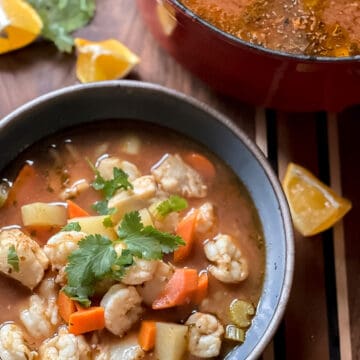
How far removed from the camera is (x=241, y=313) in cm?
173

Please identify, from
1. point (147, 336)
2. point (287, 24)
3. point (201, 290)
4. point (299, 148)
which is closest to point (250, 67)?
point (287, 24)

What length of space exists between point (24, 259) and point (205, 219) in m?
0.36

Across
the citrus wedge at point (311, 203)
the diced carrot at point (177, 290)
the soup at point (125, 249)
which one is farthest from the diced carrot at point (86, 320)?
the citrus wedge at point (311, 203)

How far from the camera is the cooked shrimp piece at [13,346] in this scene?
1626 mm

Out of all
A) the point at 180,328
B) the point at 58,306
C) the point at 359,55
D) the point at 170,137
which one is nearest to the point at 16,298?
the point at 58,306

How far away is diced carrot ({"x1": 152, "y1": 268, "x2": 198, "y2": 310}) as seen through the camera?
1.69 metres

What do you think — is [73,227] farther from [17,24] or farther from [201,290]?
[17,24]

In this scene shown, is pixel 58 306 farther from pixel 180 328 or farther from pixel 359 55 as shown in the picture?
pixel 359 55

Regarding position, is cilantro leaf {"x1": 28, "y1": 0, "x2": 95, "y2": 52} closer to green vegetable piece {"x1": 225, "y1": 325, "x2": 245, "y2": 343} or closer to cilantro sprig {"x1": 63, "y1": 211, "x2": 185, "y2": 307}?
cilantro sprig {"x1": 63, "y1": 211, "x2": 185, "y2": 307}

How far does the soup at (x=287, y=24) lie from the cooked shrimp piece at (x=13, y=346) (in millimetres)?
683

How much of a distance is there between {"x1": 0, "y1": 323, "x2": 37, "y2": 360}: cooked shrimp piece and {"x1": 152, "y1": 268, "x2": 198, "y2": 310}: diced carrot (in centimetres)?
25

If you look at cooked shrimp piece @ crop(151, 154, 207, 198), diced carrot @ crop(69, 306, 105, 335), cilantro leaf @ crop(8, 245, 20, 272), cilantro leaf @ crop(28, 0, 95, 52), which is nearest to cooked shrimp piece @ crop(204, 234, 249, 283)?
cooked shrimp piece @ crop(151, 154, 207, 198)

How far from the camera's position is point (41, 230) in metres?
1.74

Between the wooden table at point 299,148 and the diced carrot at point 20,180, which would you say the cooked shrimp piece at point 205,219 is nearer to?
the wooden table at point 299,148
